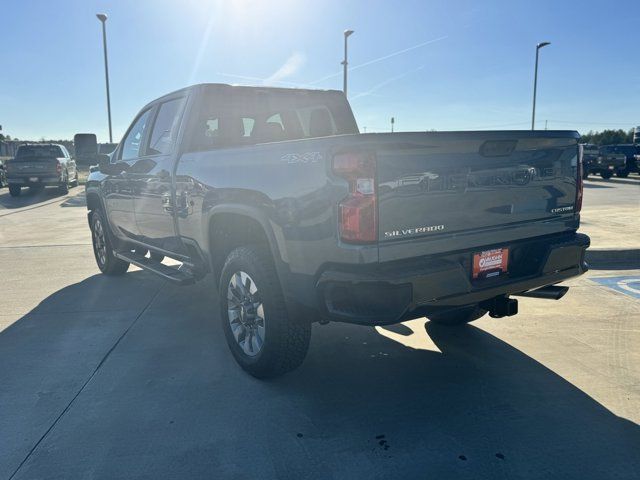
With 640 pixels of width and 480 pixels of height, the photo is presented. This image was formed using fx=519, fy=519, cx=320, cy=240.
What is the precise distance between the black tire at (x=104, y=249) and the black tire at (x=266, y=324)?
3366mm

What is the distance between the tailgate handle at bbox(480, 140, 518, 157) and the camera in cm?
295

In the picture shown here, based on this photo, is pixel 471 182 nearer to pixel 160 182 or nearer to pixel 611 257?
pixel 160 182

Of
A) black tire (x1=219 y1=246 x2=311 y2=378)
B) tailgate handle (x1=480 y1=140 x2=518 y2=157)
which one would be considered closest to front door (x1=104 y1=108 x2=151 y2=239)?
black tire (x1=219 y1=246 x2=311 y2=378)

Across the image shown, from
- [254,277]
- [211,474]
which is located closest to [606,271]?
[254,277]

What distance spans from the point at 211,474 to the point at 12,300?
4.13 metres

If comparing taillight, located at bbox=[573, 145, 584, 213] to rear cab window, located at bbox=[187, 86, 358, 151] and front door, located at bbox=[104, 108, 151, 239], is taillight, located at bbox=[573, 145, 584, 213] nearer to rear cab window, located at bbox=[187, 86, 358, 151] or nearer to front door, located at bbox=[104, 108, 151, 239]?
rear cab window, located at bbox=[187, 86, 358, 151]

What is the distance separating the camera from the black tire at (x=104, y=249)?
21.0 ft

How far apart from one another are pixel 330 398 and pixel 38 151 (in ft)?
65.6

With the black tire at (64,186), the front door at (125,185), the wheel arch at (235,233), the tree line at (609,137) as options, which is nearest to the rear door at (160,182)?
the front door at (125,185)

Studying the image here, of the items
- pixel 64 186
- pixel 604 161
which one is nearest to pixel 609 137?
pixel 604 161

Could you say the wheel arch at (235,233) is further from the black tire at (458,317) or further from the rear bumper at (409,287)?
the black tire at (458,317)

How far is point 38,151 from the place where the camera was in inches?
771

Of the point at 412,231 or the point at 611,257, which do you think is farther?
the point at 611,257

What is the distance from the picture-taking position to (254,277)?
3.31 meters
